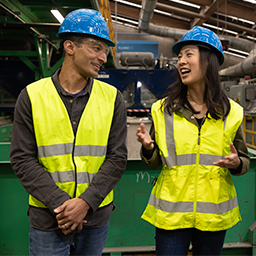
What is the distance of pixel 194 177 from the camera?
1.37 meters

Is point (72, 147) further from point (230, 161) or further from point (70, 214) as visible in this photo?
point (230, 161)

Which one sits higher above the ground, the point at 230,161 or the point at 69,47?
the point at 69,47

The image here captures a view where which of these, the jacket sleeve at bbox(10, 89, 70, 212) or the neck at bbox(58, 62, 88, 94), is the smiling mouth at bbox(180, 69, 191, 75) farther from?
the jacket sleeve at bbox(10, 89, 70, 212)

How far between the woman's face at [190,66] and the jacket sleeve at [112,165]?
1.34 feet

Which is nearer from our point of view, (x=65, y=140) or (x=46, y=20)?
(x=65, y=140)

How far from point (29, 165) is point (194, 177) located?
88 cm

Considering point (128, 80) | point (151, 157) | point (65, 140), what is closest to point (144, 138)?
point (151, 157)

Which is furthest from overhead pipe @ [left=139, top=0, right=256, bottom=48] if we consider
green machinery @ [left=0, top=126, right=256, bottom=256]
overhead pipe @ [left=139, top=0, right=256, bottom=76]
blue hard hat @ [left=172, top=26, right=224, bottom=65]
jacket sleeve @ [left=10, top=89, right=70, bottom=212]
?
jacket sleeve @ [left=10, top=89, right=70, bottom=212]

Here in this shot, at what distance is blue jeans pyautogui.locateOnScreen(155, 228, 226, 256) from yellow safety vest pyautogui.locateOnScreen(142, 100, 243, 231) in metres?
0.05

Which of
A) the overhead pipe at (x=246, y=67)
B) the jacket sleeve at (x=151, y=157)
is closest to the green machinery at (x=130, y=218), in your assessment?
the jacket sleeve at (x=151, y=157)

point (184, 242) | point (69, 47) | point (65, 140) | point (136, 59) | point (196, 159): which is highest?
point (136, 59)

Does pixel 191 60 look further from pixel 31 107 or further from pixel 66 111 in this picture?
pixel 31 107

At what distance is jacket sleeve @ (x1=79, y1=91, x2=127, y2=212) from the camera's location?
1.25 m

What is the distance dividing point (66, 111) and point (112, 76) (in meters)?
6.44
